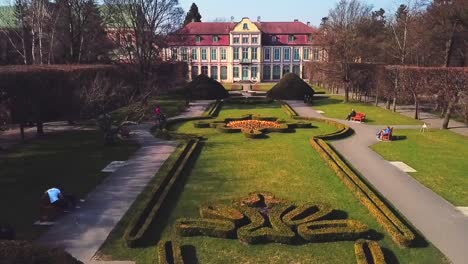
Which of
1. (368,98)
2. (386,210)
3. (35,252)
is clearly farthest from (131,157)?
(368,98)

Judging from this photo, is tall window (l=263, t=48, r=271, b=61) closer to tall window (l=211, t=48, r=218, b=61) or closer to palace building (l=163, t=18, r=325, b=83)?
palace building (l=163, t=18, r=325, b=83)

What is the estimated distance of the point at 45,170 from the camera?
922 inches

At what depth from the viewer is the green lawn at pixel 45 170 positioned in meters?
17.2

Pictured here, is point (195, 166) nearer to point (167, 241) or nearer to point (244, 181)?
point (244, 181)

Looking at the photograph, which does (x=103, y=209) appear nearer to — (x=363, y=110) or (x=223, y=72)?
(x=363, y=110)

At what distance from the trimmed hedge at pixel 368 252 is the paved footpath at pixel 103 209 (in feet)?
27.5

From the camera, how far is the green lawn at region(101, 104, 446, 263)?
13906mm

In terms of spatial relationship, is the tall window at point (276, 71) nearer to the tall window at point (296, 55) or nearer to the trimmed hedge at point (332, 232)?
the tall window at point (296, 55)

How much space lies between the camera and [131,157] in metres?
26.4

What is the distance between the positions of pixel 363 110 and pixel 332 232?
37747mm

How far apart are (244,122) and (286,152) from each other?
11052 mm

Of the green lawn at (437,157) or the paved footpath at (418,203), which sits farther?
the green lawn at (437,157)

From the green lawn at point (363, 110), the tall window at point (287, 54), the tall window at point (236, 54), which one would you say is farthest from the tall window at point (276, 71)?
the green lawn at point (363, 110)

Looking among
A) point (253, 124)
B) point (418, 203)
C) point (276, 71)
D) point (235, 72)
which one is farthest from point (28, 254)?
point (276, 71)
